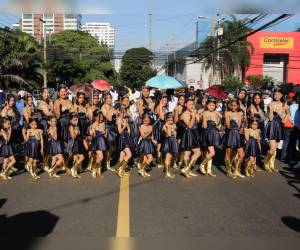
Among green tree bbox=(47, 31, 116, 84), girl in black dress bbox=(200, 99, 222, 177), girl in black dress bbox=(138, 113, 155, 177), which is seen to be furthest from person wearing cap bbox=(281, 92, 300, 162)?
green tree bbox=(47, 31, 116, 84)

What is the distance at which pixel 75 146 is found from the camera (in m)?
Answer: 9.65

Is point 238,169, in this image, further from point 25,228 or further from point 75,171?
point 25,228

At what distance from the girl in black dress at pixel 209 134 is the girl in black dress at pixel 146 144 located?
1.09m

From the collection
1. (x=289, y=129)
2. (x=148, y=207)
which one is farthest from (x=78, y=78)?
(x=148, y=207)

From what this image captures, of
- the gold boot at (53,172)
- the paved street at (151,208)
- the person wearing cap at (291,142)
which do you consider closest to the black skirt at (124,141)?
the paved street at (151,208)

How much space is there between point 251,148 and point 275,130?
0.97m

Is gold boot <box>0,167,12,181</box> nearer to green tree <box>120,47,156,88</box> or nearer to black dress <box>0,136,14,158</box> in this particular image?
black dress <box>0,136,14,158</box>

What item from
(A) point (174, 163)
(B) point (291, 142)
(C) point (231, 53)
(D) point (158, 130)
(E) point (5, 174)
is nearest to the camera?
(E) point (5, 174)

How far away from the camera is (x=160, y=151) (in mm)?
10297

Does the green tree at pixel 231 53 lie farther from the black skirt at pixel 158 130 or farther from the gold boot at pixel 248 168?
the gold boot at pixel 248 168

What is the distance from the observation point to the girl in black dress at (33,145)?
30.9ft

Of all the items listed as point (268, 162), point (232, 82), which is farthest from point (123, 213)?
point (232, 82)

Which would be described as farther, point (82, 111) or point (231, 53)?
point (231, 53)

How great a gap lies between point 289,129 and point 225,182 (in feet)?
12.5
